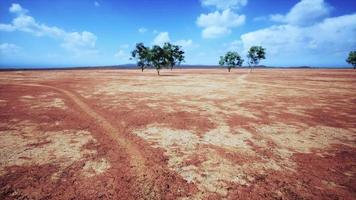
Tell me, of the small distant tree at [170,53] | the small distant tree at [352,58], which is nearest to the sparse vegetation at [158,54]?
the small distant tree at [170,53]

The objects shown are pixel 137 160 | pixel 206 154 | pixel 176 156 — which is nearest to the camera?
pixel 137 160

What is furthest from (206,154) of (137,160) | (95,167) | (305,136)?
(305,136)

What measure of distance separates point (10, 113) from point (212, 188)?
555 inches

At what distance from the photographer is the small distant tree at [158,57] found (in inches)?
2370

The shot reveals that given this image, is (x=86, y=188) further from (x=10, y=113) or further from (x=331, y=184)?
(x=10, y=113)

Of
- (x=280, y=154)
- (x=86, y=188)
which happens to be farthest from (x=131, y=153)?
(x=280, y=154)

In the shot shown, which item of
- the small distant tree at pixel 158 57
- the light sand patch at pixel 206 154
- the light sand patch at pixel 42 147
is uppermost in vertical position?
the small distant tree at pixel 158 57

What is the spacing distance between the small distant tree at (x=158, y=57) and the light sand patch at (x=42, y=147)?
51.7 m

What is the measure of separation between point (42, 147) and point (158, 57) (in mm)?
54761

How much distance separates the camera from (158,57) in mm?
61062

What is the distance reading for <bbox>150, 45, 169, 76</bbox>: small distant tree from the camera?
197 feet

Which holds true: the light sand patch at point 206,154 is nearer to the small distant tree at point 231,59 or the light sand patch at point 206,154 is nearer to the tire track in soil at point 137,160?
the tire track in soil at point 137,160

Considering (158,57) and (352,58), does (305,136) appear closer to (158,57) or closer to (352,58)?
(158,57)

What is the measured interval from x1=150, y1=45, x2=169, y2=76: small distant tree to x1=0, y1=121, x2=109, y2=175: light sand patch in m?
51.7
